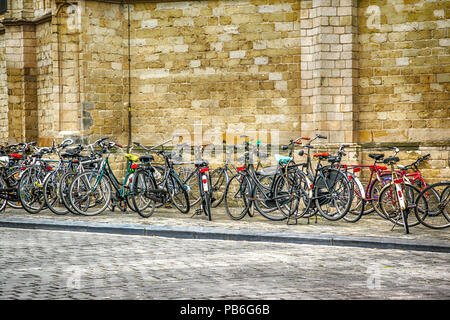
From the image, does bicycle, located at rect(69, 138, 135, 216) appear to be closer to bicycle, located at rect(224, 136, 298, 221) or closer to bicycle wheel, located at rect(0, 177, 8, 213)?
bicycle wheel, located at rect(0, 177, 8, 213)

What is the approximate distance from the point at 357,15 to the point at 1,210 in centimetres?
809

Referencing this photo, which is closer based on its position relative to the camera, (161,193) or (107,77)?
(161,193)

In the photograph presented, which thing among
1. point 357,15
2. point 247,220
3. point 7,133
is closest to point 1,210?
point 247,220

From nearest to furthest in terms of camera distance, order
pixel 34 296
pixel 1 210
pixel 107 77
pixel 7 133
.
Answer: pixel 34 296 → pixel 1 210 → pixel 107 77 → pixel 7 133

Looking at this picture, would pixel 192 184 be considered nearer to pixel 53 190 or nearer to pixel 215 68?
pixel 53 190

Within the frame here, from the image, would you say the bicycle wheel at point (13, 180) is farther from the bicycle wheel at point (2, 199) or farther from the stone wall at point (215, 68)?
the stone wall at point (215, 68)

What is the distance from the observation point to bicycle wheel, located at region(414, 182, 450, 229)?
9766mm

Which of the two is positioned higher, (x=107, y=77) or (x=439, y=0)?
(x=439, y=0)

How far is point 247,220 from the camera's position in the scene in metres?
11.1

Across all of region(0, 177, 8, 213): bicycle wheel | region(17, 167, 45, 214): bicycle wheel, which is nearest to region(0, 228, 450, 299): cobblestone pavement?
region(17, 167, 45, 214): bicycle wheel

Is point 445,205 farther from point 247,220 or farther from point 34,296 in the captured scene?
point 34,296

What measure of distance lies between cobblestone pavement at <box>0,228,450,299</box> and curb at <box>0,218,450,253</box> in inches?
9.4

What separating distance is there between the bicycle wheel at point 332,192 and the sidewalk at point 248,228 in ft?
0.66

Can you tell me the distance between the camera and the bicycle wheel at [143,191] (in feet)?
37.7
